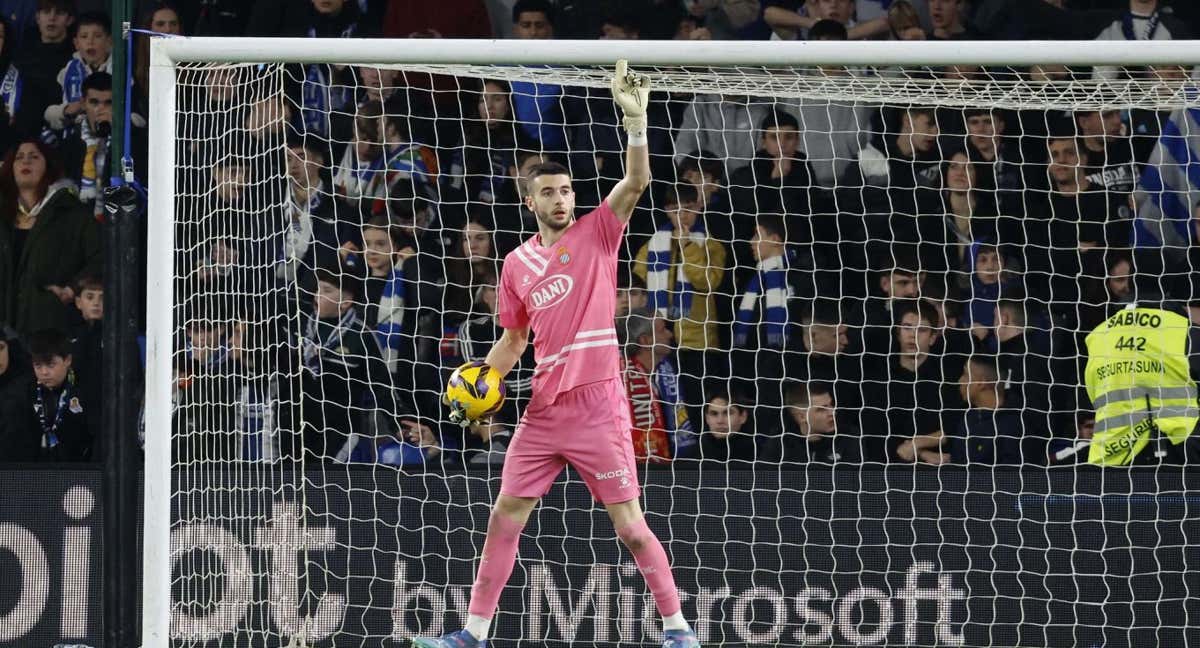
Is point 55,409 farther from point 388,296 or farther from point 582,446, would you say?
point 582,446

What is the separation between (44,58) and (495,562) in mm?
4760

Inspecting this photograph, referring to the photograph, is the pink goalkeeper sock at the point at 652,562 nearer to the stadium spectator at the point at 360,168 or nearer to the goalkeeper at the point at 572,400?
the goalkeeper at the point at 572,400

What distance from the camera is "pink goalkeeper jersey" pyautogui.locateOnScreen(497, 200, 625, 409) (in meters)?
5.44

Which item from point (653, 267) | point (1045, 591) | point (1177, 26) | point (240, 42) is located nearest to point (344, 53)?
point (240, 42)

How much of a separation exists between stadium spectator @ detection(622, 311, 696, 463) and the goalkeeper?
1.61 metres

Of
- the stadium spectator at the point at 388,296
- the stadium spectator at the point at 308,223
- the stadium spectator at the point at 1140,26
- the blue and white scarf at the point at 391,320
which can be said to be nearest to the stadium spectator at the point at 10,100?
the stadium spectator at the point at 308,223

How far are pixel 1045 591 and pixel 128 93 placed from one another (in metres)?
4.19

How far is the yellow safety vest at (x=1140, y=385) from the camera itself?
6.75 meters

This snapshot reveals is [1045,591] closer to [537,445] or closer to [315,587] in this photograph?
[537,445]

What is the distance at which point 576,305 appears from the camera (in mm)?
5453

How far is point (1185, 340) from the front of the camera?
6.82m

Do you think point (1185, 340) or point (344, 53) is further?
point (1185, 340)

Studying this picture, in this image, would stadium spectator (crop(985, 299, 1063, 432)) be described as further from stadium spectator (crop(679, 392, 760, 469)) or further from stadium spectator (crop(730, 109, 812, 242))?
stadium spectator (crop(679, 392, 760, 469))

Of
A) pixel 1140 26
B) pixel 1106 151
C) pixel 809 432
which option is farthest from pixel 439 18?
pixel 1140 26
